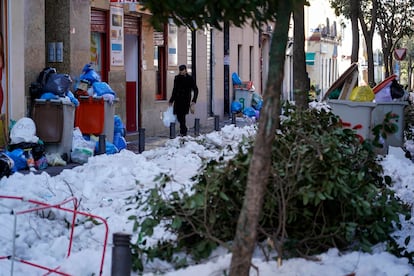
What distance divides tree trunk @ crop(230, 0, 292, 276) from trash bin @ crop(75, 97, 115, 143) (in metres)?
12.1

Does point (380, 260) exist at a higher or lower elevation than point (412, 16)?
lower

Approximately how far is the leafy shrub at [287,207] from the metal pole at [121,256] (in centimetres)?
86

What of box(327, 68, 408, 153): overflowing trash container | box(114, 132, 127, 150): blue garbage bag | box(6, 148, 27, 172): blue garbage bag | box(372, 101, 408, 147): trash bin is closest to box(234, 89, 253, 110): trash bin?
box(114, 132, 127, 150): blue garbage bag

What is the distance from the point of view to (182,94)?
20.5 meters

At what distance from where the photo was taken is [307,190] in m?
6.47

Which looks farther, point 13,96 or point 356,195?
point 13,96

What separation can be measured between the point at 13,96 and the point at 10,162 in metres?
3.13

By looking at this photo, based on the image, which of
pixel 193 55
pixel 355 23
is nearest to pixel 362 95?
pixel 355 23

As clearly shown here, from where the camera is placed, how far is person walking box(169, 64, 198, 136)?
800 inches

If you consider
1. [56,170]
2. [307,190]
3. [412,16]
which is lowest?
[56,170]

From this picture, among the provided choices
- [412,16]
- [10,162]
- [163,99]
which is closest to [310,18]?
[412,16]

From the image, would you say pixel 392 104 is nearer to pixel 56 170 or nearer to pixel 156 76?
pixel 56 170

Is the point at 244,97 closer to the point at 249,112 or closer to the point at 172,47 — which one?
the point at 249,112

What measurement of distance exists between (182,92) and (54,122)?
201 inches
